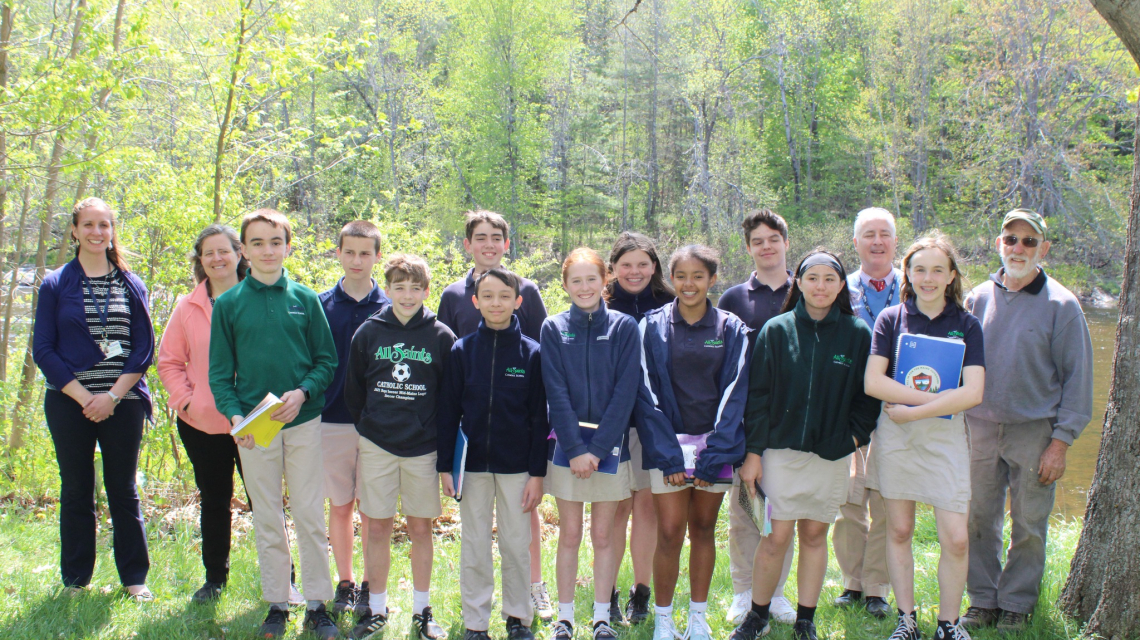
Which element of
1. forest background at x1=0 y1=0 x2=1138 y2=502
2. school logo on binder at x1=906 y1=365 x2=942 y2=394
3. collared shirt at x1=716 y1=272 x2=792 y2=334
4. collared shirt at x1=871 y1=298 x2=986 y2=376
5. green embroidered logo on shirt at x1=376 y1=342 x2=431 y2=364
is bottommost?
school logo on binder at x1=906 y1=365 x2=942 y2=394

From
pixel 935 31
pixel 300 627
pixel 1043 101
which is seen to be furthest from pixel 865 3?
pixel 300 627

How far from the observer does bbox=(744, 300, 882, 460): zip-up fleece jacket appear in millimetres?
3338

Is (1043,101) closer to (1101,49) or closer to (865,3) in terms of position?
→ (1101,49)

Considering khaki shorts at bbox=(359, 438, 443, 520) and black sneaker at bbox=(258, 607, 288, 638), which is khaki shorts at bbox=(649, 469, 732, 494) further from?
black sneaker at bbox=(258, 607, 288, 638)

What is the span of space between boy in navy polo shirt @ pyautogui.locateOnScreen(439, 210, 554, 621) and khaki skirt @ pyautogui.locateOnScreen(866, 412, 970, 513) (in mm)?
1873

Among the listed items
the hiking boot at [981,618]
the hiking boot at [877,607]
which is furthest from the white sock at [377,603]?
the hiking boot at [981,618]

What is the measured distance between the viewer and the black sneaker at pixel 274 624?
3.40 m

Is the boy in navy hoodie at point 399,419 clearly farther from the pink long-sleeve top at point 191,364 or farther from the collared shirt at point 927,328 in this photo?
the collared shirt at point 927,328

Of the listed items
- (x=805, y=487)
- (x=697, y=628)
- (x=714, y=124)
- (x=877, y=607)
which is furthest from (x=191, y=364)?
(x=714, y=124)

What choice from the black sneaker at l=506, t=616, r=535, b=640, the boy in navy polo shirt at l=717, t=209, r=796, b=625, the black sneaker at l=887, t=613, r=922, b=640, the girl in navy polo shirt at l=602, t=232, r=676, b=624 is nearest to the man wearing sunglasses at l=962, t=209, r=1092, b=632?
the black sneaker at l=887, t=613, r=922, b=640

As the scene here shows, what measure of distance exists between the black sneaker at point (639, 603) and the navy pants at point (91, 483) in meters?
2.67

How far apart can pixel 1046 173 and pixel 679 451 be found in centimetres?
2335

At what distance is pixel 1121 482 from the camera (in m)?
3.32

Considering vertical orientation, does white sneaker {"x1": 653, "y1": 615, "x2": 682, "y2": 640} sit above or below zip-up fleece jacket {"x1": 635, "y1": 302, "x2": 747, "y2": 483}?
below
